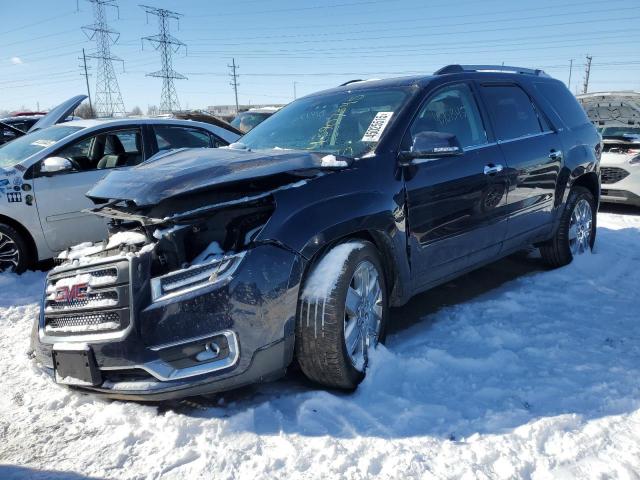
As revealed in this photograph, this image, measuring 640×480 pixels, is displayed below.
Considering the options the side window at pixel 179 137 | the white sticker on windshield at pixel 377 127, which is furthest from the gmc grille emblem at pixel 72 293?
the side window at pixel 179 137

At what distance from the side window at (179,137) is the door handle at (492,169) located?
144 inches

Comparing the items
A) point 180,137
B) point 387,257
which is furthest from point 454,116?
point 180,137

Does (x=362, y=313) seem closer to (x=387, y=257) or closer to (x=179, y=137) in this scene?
(x=387, y=257)

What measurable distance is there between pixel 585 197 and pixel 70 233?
5297mm

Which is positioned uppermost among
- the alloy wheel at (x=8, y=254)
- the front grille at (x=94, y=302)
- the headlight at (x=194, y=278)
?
the headlight at (x=194, y=278)

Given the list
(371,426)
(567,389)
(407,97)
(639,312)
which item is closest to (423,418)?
(371,426)

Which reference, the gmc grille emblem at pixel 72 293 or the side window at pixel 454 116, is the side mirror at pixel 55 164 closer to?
the gmc grille emblem at pixel 72 293

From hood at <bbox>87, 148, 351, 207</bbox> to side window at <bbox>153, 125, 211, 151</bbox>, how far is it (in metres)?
2.98

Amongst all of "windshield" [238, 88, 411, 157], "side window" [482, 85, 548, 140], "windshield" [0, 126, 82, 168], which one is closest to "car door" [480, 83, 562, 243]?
"side window" [482, 85, 548, 140]

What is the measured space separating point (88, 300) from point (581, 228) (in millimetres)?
4750

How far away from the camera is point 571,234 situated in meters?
5.19

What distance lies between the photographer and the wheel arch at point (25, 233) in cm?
509

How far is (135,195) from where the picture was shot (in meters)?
2.68

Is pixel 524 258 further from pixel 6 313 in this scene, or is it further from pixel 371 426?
pixel 6 313
